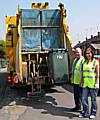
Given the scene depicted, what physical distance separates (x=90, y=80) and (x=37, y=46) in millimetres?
4510

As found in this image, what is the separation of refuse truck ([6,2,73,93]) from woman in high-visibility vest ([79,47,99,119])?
86.3 inches

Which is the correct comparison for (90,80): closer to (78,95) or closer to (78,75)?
(78,75)

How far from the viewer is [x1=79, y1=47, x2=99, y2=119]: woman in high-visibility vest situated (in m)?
7.03

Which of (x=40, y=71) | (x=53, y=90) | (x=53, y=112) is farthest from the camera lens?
(x=53, y=90)

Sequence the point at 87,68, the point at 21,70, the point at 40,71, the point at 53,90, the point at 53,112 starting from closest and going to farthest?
the point at 87,68, the point at 53,112, the point at 21,70, the point at 40,71, the point at 53,90

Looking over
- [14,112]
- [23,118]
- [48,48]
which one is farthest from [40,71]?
[23,118]

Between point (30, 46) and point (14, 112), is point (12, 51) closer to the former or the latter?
point (30, 46)

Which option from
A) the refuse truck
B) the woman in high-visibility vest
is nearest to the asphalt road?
the woman in high-visibility vest

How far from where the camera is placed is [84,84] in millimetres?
7184

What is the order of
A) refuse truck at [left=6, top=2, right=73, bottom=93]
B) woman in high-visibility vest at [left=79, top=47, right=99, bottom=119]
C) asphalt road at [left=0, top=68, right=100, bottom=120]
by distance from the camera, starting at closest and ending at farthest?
1. woman in high-visibility vest at [left=79, top=47, right=99, bottom=119]
2. asphalt road at [left=0, top=68, right=100, bottom=120]
3. refuse truck at [left=6, top=2, right=73, bottom=93]

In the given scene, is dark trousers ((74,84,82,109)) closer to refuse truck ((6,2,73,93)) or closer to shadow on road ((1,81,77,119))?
shadow on road ((1,81,77,119))

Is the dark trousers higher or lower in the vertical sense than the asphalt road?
higher

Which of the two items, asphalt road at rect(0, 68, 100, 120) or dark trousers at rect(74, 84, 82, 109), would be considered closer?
asphalt road at rect(0, 68, 100, 120)

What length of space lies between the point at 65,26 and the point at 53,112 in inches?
154
